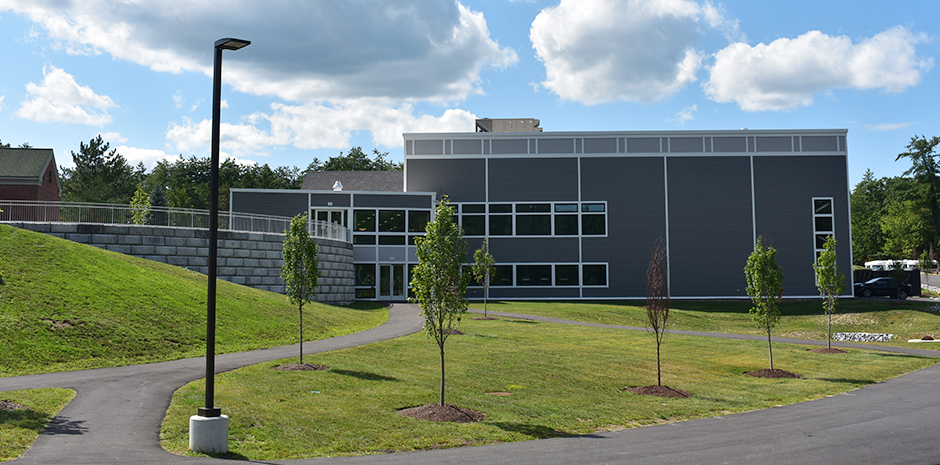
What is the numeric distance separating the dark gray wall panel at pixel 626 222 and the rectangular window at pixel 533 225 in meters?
2.78

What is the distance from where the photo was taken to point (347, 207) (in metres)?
42.1

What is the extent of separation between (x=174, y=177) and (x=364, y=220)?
251 ft

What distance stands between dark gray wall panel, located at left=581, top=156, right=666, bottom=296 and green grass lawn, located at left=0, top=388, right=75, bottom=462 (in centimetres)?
3744

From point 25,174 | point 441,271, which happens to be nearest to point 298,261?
point 441,271

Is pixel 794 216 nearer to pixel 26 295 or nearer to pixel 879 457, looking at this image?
pixel 879 457

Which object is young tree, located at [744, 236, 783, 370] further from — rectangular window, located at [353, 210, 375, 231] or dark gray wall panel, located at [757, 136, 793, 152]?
dark gray wall panel, located at [757, 136, 793, 152]

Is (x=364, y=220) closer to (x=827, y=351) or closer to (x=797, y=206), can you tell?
(x=827, y=351)

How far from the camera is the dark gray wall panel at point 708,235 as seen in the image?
45.8 m

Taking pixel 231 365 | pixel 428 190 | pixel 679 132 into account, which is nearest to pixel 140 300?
pixel 231 365

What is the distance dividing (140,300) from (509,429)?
14458 mm

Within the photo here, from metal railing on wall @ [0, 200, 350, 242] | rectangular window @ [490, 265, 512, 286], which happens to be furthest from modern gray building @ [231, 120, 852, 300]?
metal railing on wall @ [0, 200, 350, 242]

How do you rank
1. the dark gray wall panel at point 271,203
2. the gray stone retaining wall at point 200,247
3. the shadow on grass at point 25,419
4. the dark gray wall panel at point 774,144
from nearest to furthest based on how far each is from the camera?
the shadow on grass at point 25,419 → the gray stone retaining wall at point 200,247 → the dark gray wall panel at point 271,203 → the dark gray wall panel at point 774,144

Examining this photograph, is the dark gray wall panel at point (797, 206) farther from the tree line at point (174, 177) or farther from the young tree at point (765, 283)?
the tree line at point (174, 177)

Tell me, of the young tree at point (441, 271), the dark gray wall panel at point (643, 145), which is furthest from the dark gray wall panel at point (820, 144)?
the young tree at point (441, 271)
